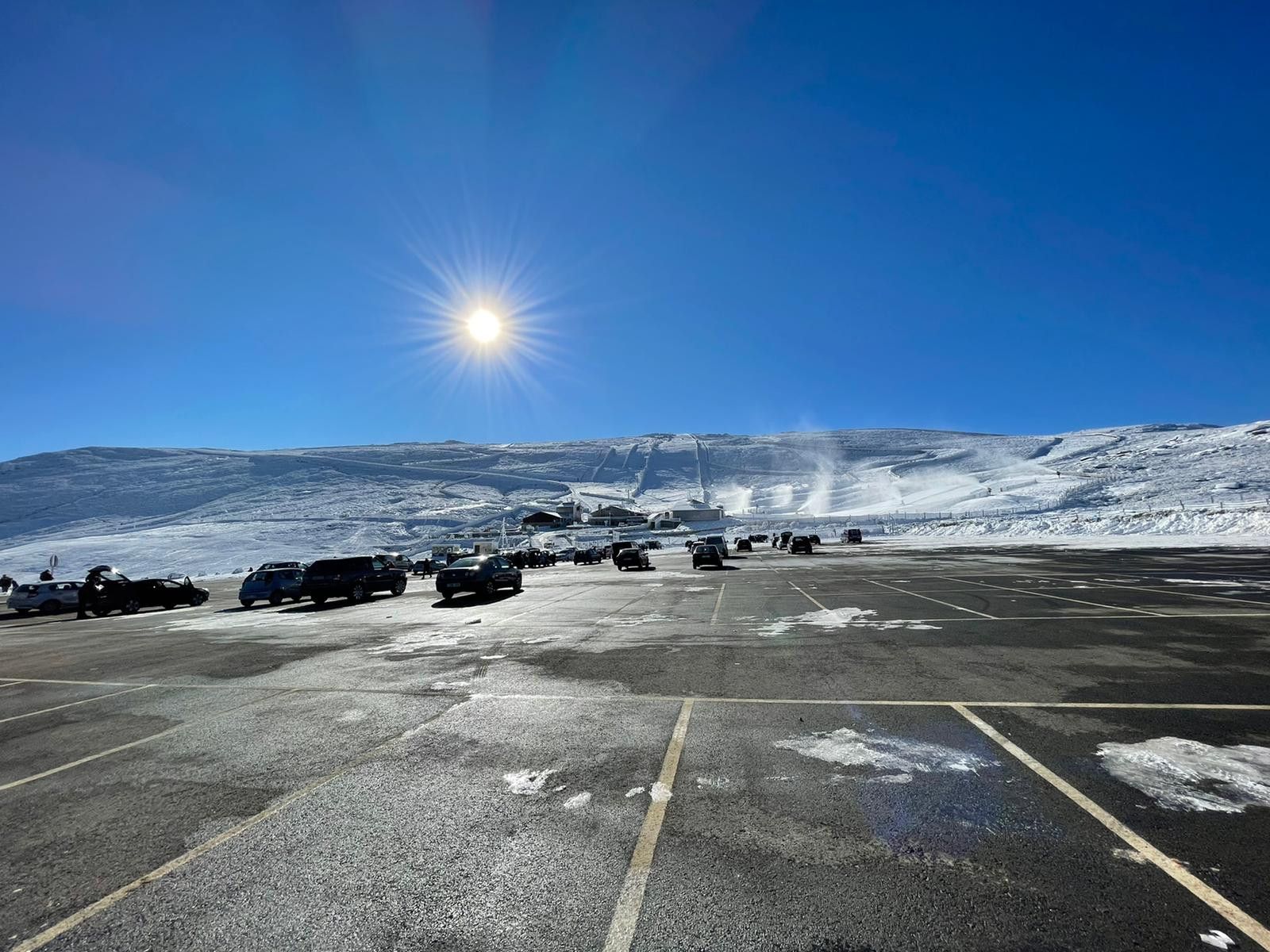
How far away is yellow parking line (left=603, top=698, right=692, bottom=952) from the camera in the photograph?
9.07 feet

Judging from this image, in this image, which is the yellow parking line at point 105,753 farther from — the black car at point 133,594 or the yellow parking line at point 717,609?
the black car at point 133,594

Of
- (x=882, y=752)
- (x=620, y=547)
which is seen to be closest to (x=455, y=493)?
(x=620, y=547)

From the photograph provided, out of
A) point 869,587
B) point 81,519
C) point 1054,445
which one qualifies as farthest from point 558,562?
point 1054,445

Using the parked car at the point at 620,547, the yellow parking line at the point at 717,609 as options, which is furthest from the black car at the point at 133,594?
the yellow parking line at the point at 717,609

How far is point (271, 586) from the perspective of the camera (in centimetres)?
2281

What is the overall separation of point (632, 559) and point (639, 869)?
32.5 metres

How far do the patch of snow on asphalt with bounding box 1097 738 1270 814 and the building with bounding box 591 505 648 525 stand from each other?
13300 centimetres

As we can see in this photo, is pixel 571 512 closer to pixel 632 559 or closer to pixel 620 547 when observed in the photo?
pixel 620 547

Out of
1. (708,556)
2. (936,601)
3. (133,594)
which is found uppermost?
(133,594)

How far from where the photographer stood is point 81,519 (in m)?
126

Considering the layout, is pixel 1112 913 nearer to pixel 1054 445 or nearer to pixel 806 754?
pixel 806 754

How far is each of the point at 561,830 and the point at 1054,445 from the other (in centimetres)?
24119

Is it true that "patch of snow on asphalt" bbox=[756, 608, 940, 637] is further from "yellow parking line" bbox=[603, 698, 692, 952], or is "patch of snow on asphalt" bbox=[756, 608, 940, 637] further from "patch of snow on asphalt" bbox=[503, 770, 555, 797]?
"patch of snow on asphalt" bbox=[503, 770, 555, 797]

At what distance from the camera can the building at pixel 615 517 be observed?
454 feet
